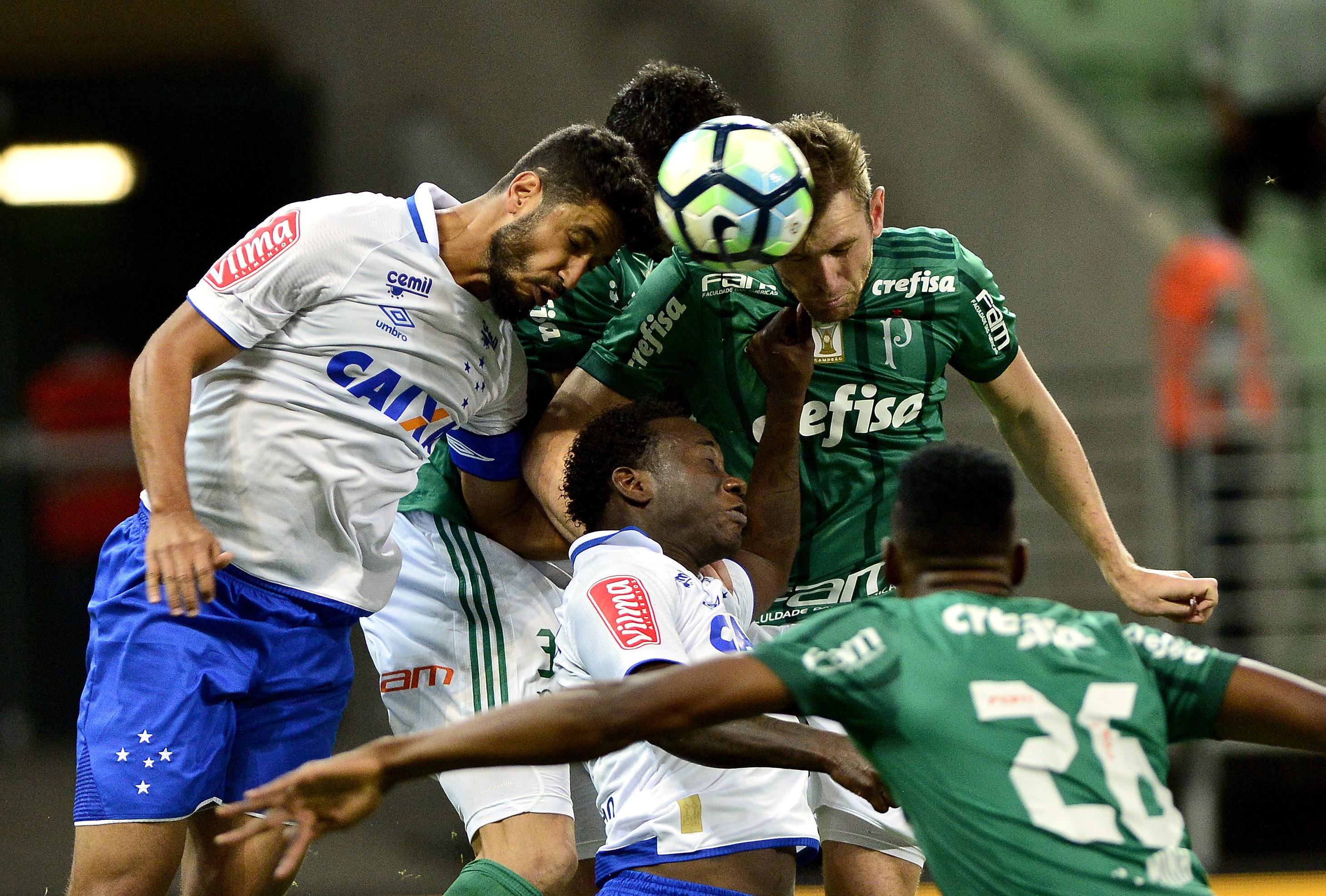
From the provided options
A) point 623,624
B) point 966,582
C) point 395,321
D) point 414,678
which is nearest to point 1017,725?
point 966,582

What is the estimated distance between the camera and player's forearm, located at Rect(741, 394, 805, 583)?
125 inches

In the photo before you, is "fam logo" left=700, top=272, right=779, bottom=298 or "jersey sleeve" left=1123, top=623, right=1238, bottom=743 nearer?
"jersey sleeve" left=1123, top=623, right=1238, bottom=743

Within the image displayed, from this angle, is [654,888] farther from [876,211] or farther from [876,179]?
[876,179]

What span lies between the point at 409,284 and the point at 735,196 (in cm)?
73

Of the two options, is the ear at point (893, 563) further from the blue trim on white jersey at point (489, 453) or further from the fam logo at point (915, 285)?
the blue trim on white jersey at point (489, 453)

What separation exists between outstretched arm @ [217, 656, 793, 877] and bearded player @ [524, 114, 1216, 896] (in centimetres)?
142

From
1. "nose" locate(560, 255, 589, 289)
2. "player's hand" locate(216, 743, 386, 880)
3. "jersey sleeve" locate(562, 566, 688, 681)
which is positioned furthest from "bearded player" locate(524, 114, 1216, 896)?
"player's hand" locate(216, 743, 386, 880)

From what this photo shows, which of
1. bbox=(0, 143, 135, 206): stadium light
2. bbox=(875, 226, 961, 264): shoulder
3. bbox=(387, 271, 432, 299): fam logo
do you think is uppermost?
bbox=(0, 143, 135, 206): stadium light

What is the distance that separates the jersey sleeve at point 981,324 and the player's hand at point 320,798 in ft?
6.70

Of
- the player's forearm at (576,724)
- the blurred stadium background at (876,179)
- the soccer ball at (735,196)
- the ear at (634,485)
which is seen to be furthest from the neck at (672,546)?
the blurred stadium background at (876,179)

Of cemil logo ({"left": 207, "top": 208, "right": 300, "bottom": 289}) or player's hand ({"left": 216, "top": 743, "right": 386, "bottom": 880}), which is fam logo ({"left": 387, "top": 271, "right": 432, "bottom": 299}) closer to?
cemil logo ({"left": 207, "top": 208, "right": 300, "bottom": 289})

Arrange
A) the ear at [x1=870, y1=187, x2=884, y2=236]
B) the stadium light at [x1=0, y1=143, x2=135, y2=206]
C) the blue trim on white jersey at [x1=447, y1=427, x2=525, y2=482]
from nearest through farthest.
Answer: the ear at [x1=870, y1=187, x2=884, y2=236], the blue trim on white jersey at [x1=447, y1=427, x2=525, y2=482], the stadium light at [x1=0, y1=143, x2=135, y2=206]

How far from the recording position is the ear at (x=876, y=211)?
3.19 metres

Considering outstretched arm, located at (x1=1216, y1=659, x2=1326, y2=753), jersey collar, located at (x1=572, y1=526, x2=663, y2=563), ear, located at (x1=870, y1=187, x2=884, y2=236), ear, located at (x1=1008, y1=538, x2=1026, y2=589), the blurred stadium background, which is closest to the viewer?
outstretched arm, located at (x1=1216, y1=659, x2=1326, y2=753)
